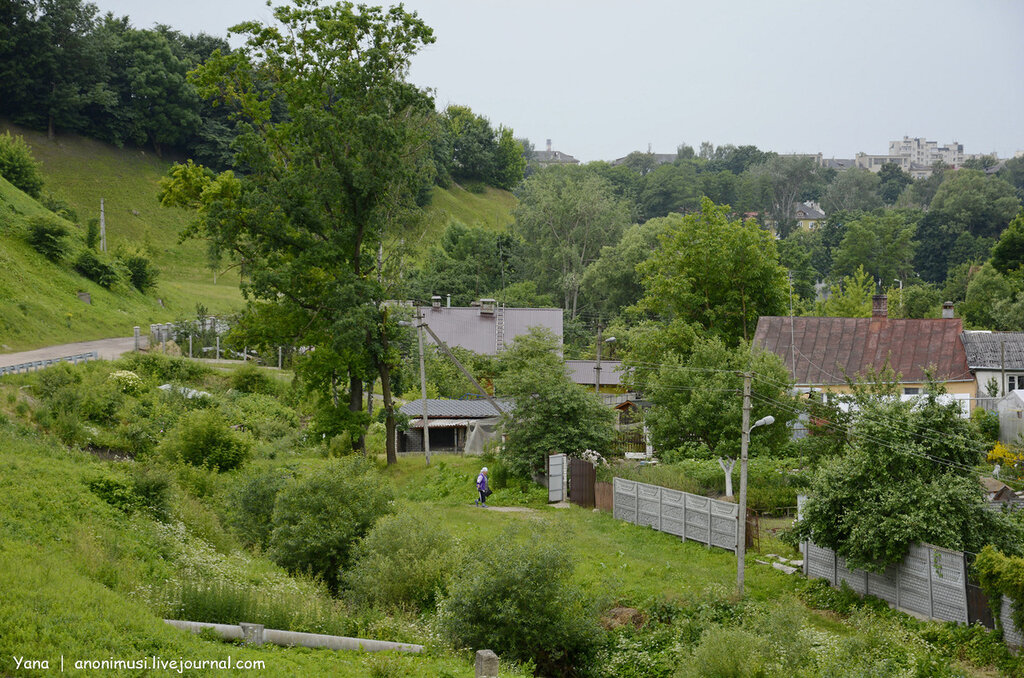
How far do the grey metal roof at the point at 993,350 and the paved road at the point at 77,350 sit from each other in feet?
128

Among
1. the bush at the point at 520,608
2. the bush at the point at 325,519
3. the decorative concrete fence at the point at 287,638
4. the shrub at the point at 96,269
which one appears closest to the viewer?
the decorative concrete fence at the point at 287,638

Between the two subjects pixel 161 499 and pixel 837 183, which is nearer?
pixel 161 499

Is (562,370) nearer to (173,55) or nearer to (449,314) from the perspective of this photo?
(449,314)

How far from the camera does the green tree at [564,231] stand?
76250mm

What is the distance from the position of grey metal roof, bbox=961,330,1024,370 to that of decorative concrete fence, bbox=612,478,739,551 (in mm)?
23340

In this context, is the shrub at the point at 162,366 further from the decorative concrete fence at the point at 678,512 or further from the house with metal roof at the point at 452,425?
the decorative concrete fence at the point at 678,512

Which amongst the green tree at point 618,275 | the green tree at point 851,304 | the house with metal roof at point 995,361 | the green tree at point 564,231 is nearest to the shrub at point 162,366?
the green tree at point 618,275

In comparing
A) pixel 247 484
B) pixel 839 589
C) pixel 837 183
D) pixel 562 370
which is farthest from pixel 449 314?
pixel 837 183

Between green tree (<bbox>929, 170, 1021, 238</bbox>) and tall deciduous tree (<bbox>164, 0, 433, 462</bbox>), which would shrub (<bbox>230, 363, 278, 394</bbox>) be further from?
green tree (<bbox>929, 170, 1021, 238</bbox>)

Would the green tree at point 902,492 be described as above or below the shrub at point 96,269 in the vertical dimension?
below

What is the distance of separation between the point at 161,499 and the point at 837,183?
516 feet

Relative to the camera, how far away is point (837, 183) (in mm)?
159000

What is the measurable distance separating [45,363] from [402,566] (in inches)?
912

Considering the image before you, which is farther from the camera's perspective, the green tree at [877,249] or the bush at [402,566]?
the green tree at [877,249]
